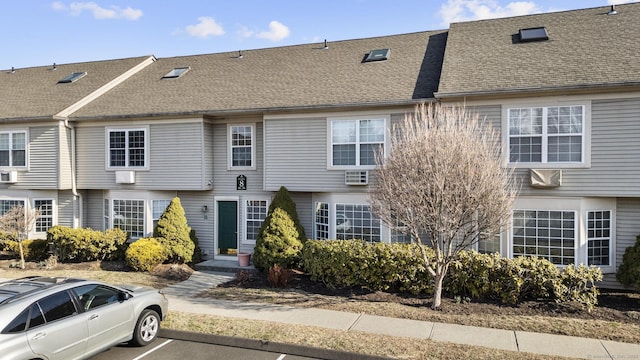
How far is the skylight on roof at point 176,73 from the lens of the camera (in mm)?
19184

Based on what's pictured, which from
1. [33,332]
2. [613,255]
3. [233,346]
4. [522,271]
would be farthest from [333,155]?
[33,332]

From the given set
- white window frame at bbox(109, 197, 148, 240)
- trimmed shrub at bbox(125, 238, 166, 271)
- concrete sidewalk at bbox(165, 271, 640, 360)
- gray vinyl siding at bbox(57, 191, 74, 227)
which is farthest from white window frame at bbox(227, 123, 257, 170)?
gray vinyl siding at bbox(57, 191, 74, 227)

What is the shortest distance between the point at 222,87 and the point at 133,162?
176 inches

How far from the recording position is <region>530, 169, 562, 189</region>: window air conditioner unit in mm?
11610

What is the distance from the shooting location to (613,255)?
11.8 metres

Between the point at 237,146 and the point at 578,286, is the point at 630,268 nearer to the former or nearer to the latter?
the point at 578,286

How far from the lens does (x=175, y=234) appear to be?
49.7ft

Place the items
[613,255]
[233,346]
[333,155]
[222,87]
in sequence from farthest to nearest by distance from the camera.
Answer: [222,87]
[333,155]
[613,255]
[233,346]

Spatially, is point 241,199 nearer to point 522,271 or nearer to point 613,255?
point 522,271

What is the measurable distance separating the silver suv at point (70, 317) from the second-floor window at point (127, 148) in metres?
9.04

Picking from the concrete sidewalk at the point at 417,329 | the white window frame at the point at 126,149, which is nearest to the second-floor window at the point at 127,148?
the white window frame at the point at 126,149

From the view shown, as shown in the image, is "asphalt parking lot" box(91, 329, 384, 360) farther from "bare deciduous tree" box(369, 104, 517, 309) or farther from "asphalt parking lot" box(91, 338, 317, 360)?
"bare deciduous tree" box(369, 104, 517, 309)

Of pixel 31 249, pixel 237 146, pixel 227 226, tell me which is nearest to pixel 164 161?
pixel 237 146

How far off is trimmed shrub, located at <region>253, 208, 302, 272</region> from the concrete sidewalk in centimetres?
249
